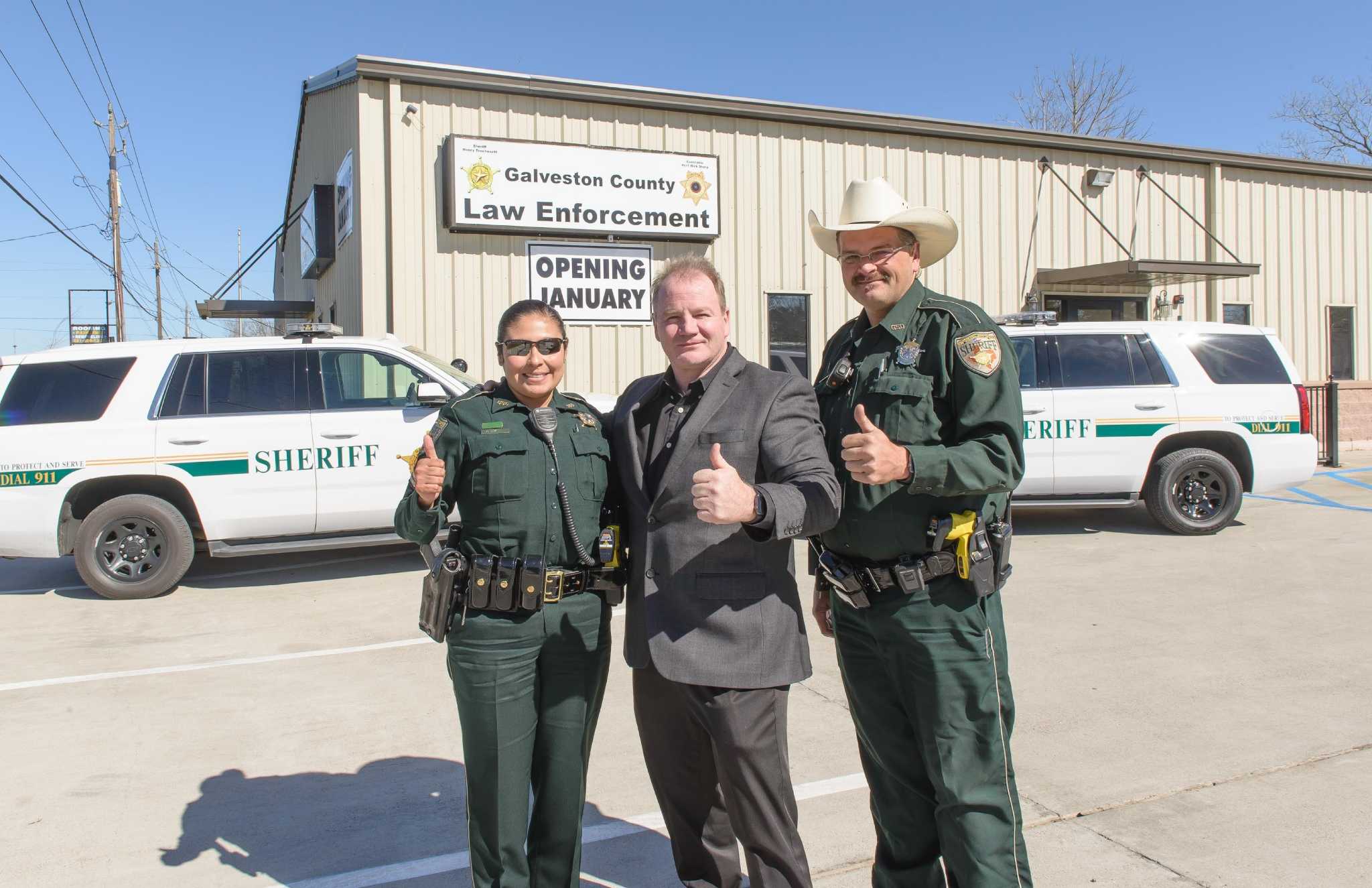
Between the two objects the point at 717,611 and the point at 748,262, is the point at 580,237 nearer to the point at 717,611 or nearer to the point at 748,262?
the point at 748,262

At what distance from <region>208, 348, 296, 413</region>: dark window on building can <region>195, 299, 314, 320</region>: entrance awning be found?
25.3 feet

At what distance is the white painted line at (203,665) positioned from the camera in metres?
5.16

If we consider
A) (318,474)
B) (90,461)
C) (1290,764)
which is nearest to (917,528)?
(1290,764)

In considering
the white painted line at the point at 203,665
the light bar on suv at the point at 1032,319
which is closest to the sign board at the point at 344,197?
the white painted line at the point at 203,665

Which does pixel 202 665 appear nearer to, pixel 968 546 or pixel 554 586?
pixel 554 586

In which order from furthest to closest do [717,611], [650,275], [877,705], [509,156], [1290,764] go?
[650,275]
[509,156]
[1290,764]
[877,705]
[717,611]

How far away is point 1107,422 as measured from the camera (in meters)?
8.42

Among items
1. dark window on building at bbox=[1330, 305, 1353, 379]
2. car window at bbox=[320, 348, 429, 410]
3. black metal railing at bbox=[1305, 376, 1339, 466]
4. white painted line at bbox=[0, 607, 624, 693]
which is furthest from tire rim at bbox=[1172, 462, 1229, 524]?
dark window on building at bbox=[1330, 305, 1353, 379]

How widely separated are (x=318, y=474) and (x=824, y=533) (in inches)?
219

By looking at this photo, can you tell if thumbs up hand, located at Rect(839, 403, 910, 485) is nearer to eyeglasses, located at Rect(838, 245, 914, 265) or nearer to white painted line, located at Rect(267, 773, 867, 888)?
eyeglasses, located at Rect(838, 245, 914, 265)

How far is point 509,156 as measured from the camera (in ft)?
36.3

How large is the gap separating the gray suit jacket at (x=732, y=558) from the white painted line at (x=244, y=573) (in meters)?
6.36

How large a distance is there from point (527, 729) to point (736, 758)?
574mm

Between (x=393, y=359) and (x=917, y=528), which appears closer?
(x=917, y=528)
